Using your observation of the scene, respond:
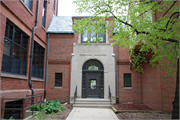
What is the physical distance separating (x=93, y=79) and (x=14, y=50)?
7015 mm

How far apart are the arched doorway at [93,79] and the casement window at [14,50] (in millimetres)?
5350

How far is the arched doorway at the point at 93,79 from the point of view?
13156 millimetres

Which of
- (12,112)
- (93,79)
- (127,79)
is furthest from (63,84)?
(127,79)

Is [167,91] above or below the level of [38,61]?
below

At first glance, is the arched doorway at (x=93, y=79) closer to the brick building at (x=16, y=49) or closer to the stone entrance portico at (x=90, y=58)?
the stone entrance portico at (x=90, y=58)

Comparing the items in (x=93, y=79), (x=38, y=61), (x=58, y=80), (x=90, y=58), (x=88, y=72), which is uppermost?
(x=90, y=58)

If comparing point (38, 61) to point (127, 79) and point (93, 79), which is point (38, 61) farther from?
point (127, 79)

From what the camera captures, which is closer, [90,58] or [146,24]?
[146,24]

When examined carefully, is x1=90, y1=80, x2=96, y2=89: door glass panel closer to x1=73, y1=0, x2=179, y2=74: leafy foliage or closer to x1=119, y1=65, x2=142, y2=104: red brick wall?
x1=119, y1=65, x2=142, y2=104: red brick wall

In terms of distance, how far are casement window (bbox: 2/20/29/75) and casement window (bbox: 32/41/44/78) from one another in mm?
1676

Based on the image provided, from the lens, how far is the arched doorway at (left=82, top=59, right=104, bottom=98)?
13.2 m

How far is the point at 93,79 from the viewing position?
13453mm

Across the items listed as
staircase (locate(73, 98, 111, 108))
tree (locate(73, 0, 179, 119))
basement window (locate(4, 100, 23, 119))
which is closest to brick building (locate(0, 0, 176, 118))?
staircase (locate(73, 98, 111, 108))

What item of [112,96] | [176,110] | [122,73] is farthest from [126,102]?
[176,110]
